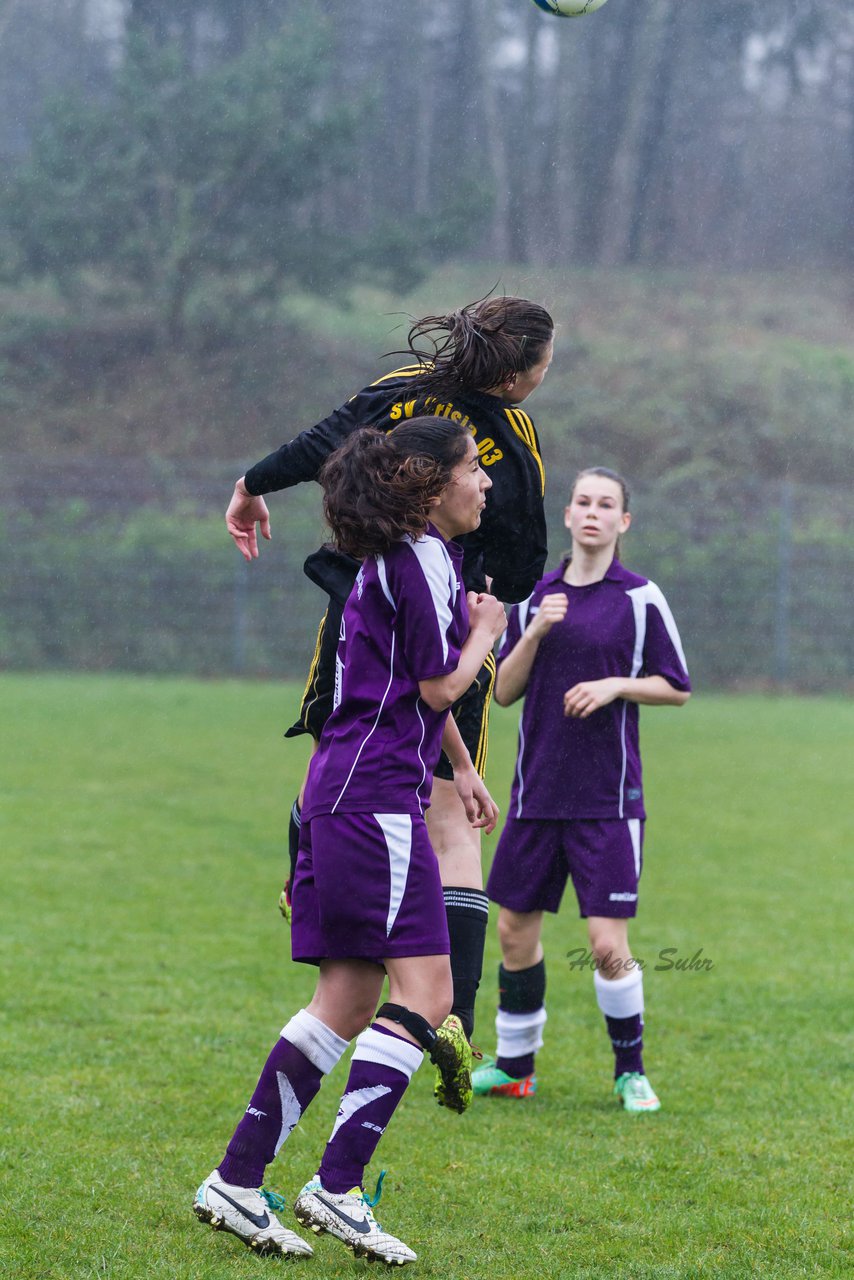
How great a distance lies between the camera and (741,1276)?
2.98 meters

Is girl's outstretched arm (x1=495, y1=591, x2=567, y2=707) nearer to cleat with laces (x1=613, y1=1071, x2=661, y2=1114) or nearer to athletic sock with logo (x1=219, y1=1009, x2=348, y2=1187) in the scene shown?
cleat with laces (x1=613, y1=1071, x2=661, y2=1114)

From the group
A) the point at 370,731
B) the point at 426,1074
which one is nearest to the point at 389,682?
the point at 370,731

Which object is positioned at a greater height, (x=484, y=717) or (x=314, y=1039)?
(x=484, y=717)

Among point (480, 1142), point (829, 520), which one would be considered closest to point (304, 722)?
point (480, 1142)

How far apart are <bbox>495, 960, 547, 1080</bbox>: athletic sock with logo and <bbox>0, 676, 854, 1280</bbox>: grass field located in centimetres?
12

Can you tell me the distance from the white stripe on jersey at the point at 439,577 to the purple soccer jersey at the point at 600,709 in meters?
1.56

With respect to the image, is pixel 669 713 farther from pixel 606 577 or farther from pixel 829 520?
pixel 606 577

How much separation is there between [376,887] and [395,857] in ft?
0.22

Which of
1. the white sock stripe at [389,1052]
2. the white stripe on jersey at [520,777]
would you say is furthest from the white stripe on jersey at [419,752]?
the white stripe on jersey at [520,777]

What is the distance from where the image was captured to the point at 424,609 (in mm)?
2924

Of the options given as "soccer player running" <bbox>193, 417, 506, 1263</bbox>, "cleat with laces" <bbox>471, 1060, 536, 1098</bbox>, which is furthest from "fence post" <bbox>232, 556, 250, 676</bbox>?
"soccer player running" <bbox>193, 417, 506, 1263</bbox>

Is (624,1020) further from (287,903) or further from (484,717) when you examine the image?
(287,903)

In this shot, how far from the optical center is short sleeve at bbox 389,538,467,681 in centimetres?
292

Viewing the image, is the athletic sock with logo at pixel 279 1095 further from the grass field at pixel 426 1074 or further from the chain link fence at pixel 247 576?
the chain link fence at pixel 247 576
